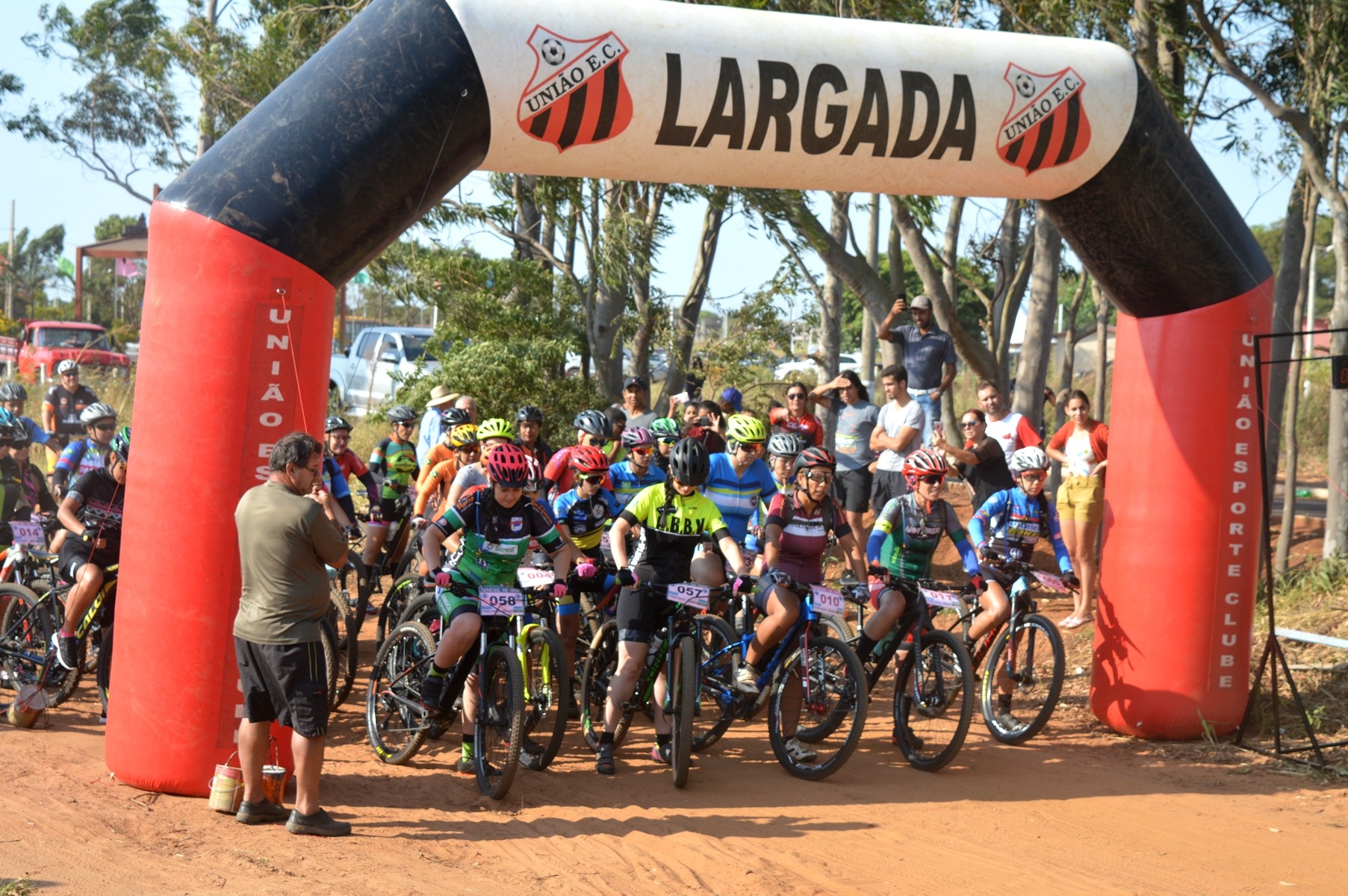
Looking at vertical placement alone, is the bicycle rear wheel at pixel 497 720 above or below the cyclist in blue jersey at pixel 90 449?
below

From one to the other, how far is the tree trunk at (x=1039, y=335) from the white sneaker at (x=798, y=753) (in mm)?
7577

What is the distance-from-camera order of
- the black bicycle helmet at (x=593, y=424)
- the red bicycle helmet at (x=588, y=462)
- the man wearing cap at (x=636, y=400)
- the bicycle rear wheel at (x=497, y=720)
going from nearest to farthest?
the bicycle rear wheel at (x=497, y=720), the red bicycle helmet at (x=588, y=462), the black bicycle helmet at (x=593, y=424), the man wearing cap at (x=636, y=400)

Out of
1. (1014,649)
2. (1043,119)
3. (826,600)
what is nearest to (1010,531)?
(1014,649)

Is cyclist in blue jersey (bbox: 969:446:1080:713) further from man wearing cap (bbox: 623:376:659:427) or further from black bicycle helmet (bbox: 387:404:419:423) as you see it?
black bicycle helmet (bbox: 387:404:419:423)

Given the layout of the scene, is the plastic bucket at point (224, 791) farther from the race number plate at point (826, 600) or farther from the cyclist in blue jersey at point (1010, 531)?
the cyclist in blue jersey at point (1010, 531)

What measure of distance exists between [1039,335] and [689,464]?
27.0 ft

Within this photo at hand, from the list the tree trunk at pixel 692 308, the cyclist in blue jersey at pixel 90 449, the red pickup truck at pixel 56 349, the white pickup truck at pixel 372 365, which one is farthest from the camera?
the red pickup truck at pixel 56 349

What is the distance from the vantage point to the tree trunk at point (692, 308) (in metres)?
18.1

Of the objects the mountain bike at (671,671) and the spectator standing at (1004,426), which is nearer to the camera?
the mountain bike at (671,671)

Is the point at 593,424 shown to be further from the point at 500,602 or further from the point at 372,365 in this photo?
the point at 372,365

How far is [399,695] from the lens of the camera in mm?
7535

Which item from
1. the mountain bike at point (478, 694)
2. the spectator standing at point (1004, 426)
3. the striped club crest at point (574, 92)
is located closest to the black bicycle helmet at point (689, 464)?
the mountain bike at point (478, 694)

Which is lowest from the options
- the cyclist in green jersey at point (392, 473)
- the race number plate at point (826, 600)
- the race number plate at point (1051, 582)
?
the race number plate at point (826, 600)

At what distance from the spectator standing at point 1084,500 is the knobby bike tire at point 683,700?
5285 millimetres
